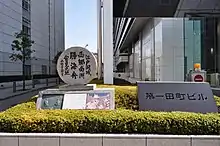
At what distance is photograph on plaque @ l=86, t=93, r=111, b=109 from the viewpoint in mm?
7473

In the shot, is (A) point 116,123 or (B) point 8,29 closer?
(A) point 116,123

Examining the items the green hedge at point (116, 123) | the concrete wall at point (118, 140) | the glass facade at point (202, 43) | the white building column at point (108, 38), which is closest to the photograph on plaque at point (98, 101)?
the green hedge at point (116, 123)

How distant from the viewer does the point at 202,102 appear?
7746 millimetres

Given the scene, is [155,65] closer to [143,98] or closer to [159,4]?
[159,4]

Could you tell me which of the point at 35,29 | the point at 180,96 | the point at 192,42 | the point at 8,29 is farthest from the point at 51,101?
the point at 35,29

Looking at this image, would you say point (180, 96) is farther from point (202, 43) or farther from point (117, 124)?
point (202, 43)

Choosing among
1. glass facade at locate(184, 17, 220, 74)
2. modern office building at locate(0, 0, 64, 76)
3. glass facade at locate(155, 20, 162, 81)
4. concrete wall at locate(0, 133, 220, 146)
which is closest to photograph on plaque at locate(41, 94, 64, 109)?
concrete wall at locate(0, 133, 220, 146)

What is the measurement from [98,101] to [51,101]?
1054 millimetres

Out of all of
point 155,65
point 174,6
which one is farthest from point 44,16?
point 174,6

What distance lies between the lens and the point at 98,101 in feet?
25.2

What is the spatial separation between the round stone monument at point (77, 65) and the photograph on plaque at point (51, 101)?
0.69 meters

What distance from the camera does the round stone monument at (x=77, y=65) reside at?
8336 millimetres

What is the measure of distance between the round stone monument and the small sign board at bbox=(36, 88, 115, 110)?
517 mm

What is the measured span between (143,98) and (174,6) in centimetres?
1343
